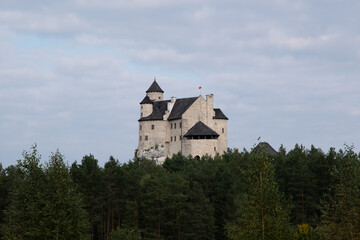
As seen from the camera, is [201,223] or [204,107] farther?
[204,107]

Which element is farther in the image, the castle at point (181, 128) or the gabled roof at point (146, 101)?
the gabled roof at point (146, 101)

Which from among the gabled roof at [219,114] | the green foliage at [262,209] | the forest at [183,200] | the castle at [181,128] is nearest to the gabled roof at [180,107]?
the castle at [181,128]

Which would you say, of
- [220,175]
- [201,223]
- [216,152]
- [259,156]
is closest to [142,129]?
[216,152]

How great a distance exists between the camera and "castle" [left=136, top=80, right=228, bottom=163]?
384 feet

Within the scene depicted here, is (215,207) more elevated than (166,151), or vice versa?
(166,151)

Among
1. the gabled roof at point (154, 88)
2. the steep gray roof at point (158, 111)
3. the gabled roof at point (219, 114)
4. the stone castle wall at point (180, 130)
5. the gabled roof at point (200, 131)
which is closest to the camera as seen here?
the gabled roof at point (200, 131)

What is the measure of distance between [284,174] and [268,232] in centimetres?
4281

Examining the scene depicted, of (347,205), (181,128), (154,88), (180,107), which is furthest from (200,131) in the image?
(347,205)

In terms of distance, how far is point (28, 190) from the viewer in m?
49.8

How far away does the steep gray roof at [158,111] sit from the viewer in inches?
4810

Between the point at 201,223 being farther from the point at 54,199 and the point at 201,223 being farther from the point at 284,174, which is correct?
the point at 54,199

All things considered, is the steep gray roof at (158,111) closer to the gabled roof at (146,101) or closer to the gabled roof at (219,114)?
the gabled roof at (146,101)

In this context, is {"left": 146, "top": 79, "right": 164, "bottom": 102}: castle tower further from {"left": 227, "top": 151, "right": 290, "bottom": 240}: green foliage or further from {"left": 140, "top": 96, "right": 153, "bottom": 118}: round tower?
{"left": 227, "top": 151, "right": 290, "bottom": 240}: green foliage

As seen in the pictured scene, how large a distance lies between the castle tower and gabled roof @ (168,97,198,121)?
4561mm
